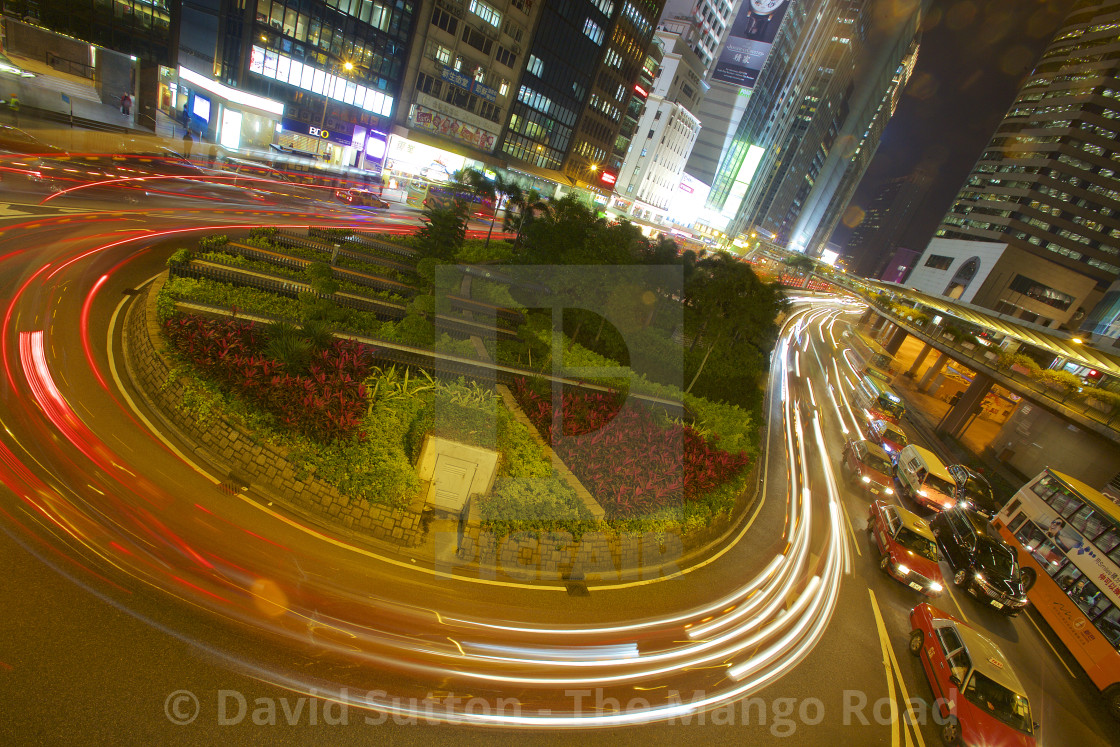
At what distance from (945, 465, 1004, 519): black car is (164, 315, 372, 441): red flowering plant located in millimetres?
22318

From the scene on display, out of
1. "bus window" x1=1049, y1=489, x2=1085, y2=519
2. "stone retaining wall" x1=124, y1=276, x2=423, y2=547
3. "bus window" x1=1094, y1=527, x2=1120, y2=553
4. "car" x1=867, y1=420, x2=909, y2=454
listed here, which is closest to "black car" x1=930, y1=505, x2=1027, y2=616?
"bus window" x1=1094, y1=527, x2=1120, y2=553

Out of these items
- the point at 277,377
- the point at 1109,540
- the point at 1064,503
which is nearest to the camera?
the point at 277,377

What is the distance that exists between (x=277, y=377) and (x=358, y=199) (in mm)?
32282

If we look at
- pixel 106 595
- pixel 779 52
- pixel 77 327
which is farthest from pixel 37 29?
pixel 779 52

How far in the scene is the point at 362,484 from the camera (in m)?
8.41

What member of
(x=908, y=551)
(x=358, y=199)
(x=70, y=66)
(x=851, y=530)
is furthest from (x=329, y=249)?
(x=70, y=66)

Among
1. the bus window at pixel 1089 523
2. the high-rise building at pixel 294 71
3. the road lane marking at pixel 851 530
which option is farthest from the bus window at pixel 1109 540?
the high-rise building at pixel 294 71

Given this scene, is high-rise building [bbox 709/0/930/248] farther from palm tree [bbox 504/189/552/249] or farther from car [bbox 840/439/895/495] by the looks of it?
car [bbox 840/439/895/495]

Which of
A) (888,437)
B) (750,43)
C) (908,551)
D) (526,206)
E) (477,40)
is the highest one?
(750,43)

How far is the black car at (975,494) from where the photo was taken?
18.3 m

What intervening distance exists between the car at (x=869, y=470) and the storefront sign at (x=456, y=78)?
54.3 metres

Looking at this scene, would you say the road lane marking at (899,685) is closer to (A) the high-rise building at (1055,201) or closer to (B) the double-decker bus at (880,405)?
(B) the double-decker bus at (880,405)

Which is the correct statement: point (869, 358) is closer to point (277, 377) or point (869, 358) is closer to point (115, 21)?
point (277, 377)

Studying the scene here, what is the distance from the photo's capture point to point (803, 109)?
5285 inches
